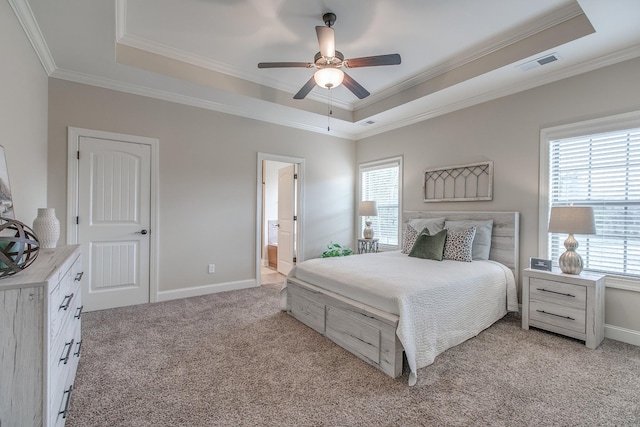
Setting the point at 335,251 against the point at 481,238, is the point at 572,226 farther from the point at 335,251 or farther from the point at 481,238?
the point at 335,251

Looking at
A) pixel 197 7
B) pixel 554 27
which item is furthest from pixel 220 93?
pixel 554 27

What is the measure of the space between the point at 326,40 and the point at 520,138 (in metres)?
2.55

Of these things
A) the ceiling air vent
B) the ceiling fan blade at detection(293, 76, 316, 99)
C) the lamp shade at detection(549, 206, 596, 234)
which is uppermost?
the ceiling air vent

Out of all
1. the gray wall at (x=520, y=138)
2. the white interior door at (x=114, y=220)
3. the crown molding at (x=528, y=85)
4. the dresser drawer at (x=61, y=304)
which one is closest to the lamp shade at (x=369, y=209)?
the gray wall at (x=520, y=138)

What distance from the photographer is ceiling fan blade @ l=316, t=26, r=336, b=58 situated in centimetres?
237

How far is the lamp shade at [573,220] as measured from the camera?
2.60m

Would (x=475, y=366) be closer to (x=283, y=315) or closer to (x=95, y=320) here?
(x=283, y=315)

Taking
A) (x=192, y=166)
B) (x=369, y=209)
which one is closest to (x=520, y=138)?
(x=369, y=209)

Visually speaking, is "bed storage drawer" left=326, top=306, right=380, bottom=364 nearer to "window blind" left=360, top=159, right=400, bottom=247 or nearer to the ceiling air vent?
"window blind" left=360, top=159, right=400, bottom=247

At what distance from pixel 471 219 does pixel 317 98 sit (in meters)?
2.74

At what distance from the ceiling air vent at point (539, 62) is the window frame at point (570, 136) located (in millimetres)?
668

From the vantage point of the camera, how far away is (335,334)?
8.46 feet

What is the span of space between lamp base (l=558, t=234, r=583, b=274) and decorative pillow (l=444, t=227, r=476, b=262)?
0.80 meters

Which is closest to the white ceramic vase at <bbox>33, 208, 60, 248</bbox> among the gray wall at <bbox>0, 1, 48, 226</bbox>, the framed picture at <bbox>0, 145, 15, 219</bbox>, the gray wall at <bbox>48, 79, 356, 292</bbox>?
the framed picture at <bbox>0, 145, 15, 219</bbox>
